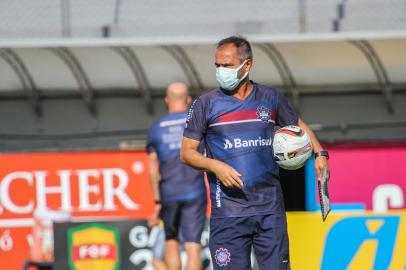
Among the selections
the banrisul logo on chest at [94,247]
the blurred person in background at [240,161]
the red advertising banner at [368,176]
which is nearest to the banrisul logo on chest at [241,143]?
the blurred person in background at [240,161]

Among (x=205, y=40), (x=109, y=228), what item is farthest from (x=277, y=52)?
(x=109, y=228)

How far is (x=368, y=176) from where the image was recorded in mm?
12219

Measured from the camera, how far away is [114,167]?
12430mm

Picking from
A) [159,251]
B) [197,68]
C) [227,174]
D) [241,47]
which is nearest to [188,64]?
[197,68]

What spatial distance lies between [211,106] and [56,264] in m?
4.54

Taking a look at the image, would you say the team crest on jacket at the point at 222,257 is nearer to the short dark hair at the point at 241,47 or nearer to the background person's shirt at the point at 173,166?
the short dark hair at the point at 241,47

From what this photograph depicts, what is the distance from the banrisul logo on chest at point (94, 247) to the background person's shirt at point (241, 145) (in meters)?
4.24

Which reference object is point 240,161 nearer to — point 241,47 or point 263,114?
point 263,114

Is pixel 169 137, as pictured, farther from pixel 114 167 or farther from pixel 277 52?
pixel 277 52

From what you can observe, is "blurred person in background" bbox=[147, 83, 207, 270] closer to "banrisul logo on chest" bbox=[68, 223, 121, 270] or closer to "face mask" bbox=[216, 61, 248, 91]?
"banrisul logo on chest" bbox=[68, 223, 121, 270]

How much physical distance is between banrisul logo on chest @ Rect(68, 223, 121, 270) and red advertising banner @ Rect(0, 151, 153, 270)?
1711mm

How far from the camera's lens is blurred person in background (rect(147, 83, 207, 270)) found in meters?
9.52

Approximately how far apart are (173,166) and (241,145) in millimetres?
3414

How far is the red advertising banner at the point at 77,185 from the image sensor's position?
12.2m
